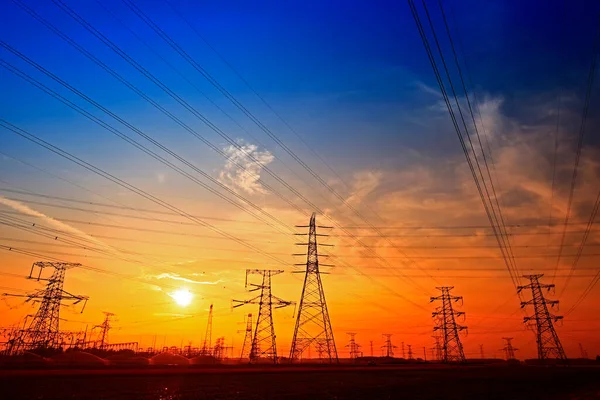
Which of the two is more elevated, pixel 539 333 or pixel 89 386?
pixel 539 333

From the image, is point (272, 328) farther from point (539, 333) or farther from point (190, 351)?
point (190, 351)

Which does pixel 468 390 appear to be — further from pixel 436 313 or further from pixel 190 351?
pixel 190 351

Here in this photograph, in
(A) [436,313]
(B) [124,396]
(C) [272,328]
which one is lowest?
(B) [124,396]

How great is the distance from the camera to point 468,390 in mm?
31234

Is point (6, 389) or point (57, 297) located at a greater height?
point (57, 297)

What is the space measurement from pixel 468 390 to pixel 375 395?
32.6 feet

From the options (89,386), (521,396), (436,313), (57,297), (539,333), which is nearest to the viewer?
(89,386)

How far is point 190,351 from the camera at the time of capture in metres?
147

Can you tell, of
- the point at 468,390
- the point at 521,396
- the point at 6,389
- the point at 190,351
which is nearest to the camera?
the point at 6,389

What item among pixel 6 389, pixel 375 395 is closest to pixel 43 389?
pixel 6 389

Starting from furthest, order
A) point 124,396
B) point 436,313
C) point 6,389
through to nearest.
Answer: point 436,313 → point 6,389 → point 124,396

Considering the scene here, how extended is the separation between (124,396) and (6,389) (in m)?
7.59

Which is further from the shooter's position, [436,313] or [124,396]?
[436,313]

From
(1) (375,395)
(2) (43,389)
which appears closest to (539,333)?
(1) (375,395)
